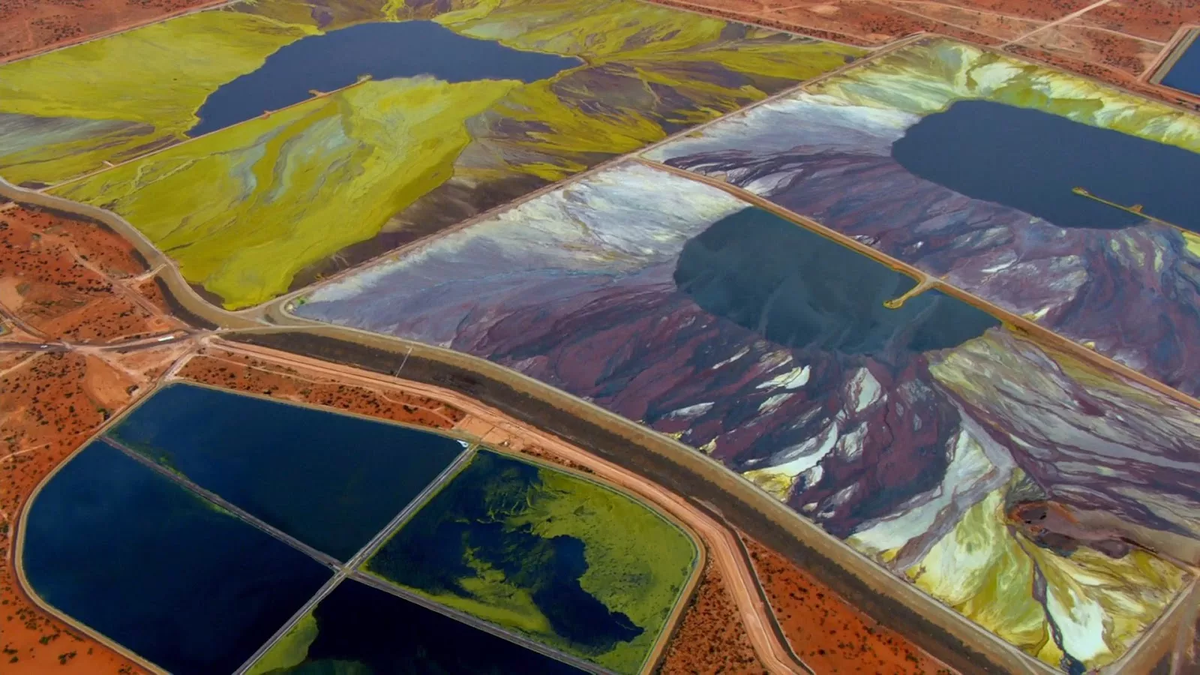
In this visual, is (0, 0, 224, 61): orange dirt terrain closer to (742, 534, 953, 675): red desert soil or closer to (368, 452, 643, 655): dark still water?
(368, 452, 643, 655): dark still water

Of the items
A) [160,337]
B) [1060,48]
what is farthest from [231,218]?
[1060,48]

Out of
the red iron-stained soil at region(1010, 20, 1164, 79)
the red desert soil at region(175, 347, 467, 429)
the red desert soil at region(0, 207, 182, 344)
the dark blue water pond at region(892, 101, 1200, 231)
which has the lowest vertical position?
the red desert soil at region(175, 347, 467, 429)

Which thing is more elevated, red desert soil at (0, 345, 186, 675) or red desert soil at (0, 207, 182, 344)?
red desert soil at (0, 207, 182, 344)

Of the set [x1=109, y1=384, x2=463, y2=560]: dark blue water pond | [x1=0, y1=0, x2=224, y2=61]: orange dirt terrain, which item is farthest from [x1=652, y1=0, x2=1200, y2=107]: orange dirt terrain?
[x1=109, y1=384, x2=463, y2=560]: dark blue water pond

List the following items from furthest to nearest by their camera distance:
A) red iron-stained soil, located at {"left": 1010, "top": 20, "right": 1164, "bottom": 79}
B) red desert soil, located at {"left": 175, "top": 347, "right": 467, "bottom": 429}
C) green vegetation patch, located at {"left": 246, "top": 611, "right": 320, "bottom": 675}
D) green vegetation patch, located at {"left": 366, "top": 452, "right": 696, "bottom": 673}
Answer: red iron-stained soil, located at {"left": 1010, "top": 20, "right": 1164, "bottom": 79}, red desert soil, located at {"left": 175, "top": 347, "right": 467, "bottom": 429}, green vegetation patch, located at {"left": 366, "top": 452, "right": 696, "bottom": 673}, green vegetation patch, located at {"left": 246, "top": 611, "right": 320, "bottom": 675}

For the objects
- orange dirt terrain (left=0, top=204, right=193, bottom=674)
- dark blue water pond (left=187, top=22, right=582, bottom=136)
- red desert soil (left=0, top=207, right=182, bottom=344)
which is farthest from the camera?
dark blue water pond (left=187, top=22, right=582, bottom=136)

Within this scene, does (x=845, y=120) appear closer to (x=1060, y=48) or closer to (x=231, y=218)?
(x=1060, y=48)
